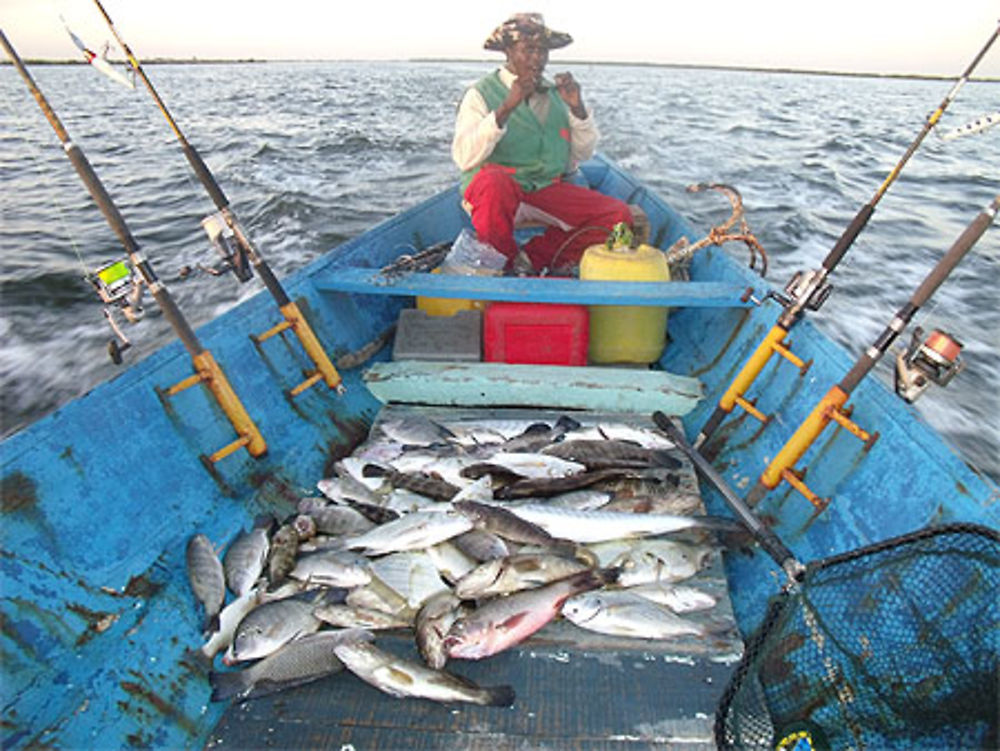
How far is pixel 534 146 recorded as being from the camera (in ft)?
21.2

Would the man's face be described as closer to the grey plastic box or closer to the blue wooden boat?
the grey plastic box

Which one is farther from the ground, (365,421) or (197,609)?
(197,609)

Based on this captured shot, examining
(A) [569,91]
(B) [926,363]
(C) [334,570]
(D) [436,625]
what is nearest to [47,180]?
(A) [569,91]

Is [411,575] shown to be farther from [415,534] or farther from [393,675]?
[393,675]

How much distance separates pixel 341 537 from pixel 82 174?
8.31 feet

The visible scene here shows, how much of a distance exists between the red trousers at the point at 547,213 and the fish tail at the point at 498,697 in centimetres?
417

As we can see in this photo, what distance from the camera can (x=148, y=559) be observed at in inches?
115

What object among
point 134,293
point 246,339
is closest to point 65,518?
point 134,293

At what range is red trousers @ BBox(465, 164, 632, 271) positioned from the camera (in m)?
5.43

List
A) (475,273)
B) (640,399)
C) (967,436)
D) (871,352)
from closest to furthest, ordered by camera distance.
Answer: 1. (871,352)
2. (640,399)
3. (475,273)
4. (967,436)

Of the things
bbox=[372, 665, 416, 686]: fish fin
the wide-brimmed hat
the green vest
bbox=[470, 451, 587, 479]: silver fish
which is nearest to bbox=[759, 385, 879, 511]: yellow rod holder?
bbox=[470, 451, 587, 479]: silver fish

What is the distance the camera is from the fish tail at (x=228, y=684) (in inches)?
99.4

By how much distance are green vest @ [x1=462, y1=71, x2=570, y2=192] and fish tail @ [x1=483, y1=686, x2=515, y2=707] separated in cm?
526

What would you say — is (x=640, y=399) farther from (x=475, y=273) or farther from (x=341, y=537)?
(x=341, y=537)
